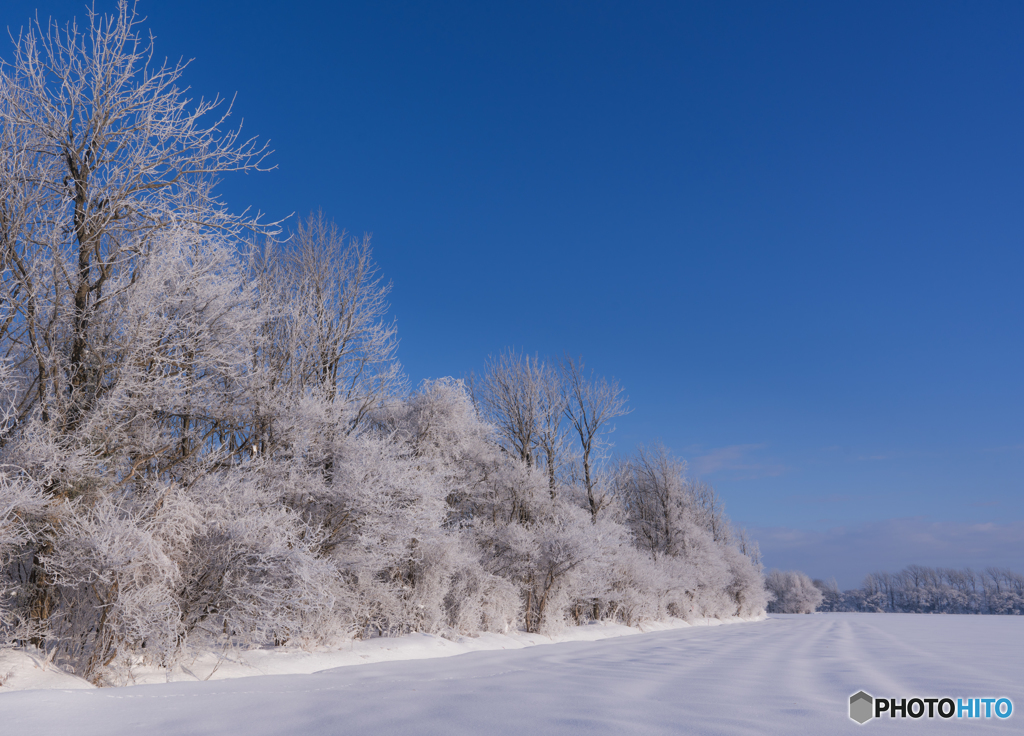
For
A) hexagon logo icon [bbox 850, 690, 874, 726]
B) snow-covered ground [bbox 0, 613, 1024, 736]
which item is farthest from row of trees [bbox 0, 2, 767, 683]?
hexagon logo icon [bbox 850, 690, 874, 726]

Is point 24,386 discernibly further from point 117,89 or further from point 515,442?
point 515,442

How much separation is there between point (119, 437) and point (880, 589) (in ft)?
388

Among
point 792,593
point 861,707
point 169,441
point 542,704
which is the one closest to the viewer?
point 861,707

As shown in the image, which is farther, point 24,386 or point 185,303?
point 185,303

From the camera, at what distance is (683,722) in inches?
123

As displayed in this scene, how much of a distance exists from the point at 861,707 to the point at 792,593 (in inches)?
3276

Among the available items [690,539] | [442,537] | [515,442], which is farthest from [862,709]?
[690,539]

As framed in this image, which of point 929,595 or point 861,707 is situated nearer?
point 861,707
